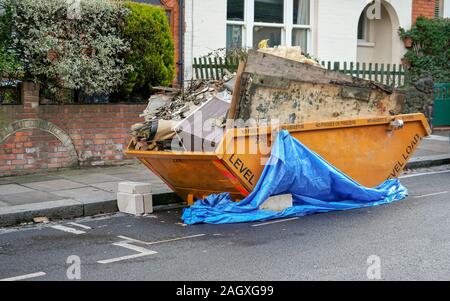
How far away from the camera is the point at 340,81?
29.7 ft

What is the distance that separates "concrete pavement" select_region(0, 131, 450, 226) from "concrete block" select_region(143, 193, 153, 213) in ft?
1.59

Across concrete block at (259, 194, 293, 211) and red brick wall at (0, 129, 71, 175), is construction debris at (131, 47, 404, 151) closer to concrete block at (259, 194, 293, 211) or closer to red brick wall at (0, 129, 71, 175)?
concrete block at (259, 194, 293, 211)

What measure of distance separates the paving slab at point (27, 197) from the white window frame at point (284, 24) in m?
7.79

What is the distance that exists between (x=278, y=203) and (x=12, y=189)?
12.9 ft

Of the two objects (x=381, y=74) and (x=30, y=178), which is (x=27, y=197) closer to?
(x=30, y=178)

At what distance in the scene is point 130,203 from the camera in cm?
884

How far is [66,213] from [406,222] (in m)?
4.17

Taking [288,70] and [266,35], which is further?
[266,35]

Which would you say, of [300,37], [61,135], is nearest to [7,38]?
[61,135]

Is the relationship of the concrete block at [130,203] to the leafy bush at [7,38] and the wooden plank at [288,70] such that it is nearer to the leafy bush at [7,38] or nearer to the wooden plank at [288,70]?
the wooden plank at [288,70]

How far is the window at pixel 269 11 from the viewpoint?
651 inches

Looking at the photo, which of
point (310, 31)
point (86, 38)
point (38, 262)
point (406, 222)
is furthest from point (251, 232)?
point (310, 31)

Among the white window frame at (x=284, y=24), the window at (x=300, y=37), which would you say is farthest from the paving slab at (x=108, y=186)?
the window at (x=300, y=37)

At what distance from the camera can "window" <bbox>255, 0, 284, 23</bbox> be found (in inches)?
651
